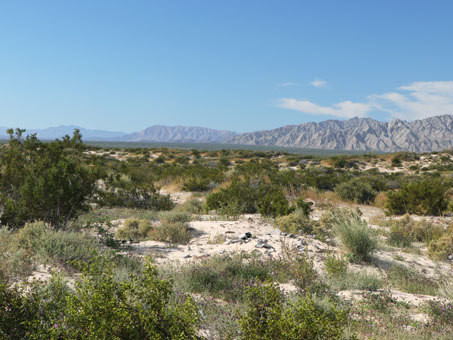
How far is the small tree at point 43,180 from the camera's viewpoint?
21.9ft

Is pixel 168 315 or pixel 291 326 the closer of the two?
pixel 291 326

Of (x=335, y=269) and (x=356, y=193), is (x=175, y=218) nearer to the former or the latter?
(x=335, y=269)

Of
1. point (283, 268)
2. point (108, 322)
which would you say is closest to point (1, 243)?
point (108, 322)

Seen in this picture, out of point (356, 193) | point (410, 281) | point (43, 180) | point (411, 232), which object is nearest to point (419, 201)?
point (411, 232)

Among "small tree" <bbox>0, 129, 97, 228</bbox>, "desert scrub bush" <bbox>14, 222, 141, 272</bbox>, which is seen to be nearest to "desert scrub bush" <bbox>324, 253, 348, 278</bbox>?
"desert scrub bush" <bbox>14, 222, 141, 272</bbox>

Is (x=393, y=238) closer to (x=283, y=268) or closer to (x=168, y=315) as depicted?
(x=283, y=268)

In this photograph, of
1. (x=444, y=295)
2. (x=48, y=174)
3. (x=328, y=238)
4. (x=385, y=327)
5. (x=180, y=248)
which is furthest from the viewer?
(x=328, y=238)

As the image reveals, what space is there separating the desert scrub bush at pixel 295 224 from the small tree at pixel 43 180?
5.04 meters

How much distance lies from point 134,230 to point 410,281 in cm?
616

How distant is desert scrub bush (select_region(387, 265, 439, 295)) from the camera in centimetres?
516

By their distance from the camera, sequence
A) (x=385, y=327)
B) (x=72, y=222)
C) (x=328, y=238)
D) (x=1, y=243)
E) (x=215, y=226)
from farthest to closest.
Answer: (x=215, y=226), (x=328, y=238), (x=72, y=222), (x=1, y=243), (x=385, y=327)

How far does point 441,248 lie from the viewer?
7.27m

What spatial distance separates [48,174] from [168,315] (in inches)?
214

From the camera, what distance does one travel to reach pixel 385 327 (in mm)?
3625
